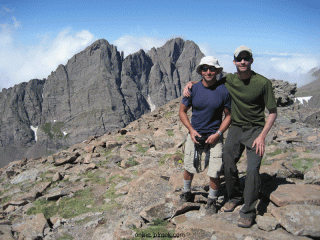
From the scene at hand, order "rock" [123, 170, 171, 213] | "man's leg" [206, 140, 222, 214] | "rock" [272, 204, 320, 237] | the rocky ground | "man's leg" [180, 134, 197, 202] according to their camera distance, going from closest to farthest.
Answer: "rock" [272, 204, 320, 237], the rocky ground, "man's leg" [206, 140, 222, 214], "man's leg" [180, 134, 197, 202], "rock" [123, 170, 171, 213]

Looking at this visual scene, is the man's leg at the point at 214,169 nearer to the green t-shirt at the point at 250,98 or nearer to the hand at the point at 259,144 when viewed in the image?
the green t-shirt at the point at 250,98

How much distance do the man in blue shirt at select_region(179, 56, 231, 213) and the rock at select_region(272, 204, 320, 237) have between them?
1.46 m

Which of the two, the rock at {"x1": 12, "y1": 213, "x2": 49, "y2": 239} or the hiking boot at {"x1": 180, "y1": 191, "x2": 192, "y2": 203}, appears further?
the rock at {"x1": 12, "y1": 213, "x2": 49, "y2": 239}

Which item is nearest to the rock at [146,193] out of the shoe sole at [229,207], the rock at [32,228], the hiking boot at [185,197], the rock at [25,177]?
the hiking boot at [185,197]

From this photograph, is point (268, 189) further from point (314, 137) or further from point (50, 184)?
point (50, 184)

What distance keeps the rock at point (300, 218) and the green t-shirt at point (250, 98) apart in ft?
6.02

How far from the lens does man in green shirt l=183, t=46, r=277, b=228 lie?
472 centimetres

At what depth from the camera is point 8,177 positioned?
48.8 ft

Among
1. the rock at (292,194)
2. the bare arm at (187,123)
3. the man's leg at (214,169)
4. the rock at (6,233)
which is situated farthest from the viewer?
the rock at (6,233)

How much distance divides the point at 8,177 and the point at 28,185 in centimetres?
378

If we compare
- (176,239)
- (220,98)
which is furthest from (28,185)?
(220,98)

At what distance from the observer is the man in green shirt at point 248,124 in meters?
4.72

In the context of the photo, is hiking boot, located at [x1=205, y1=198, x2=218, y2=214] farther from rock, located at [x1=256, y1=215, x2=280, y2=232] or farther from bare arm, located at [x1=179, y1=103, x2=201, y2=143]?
bare arm, located at [x1=179, y1=103, x2=201, y2=143]

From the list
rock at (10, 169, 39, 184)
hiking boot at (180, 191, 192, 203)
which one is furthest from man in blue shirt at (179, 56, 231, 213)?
rock at (10, 169, 39, 184)
